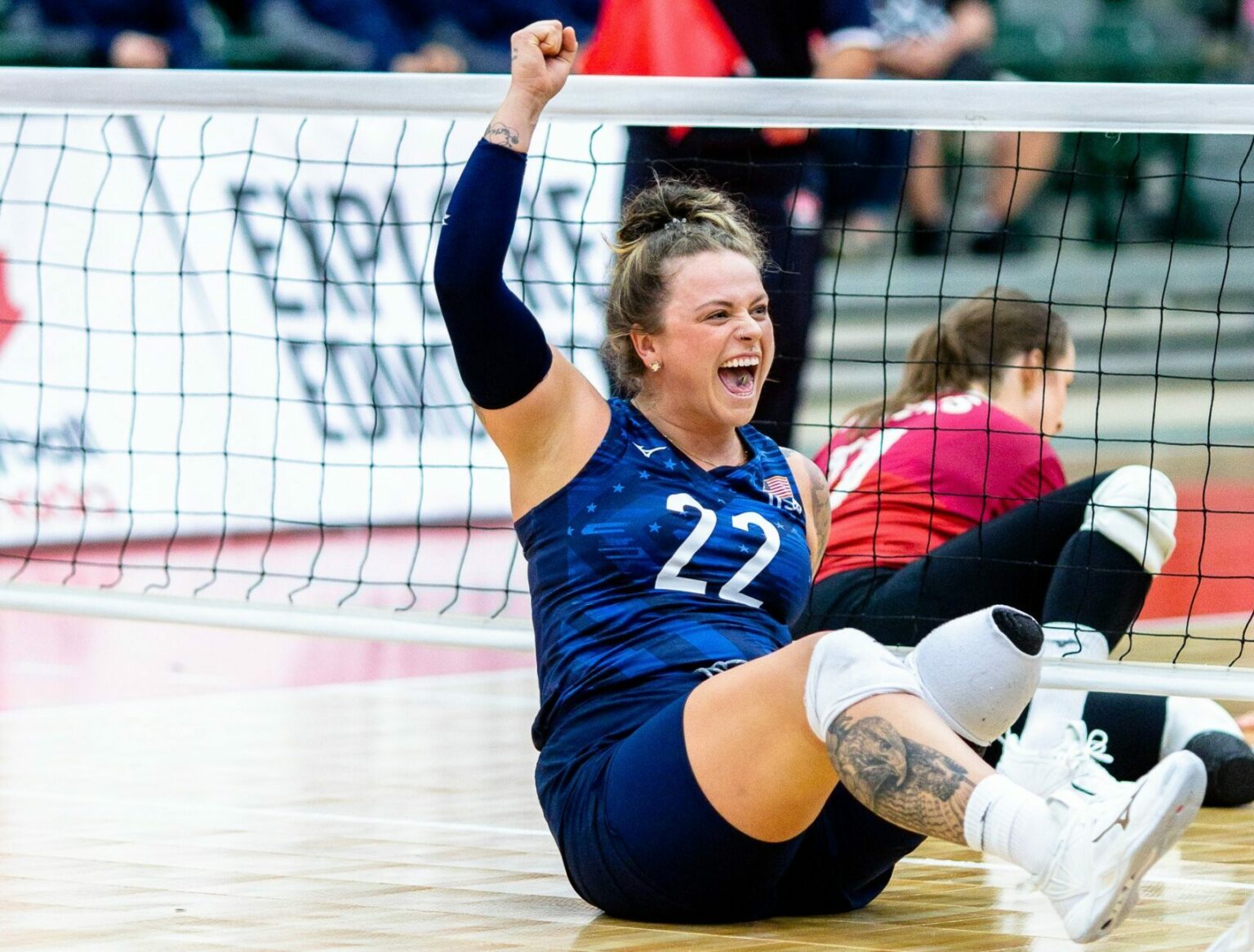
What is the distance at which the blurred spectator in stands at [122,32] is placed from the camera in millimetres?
8492

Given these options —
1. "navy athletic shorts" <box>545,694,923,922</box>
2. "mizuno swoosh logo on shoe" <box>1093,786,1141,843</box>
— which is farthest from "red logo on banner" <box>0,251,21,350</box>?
"mizuno swoosh logo on shoe" <box>1093,786,1141,843</box>

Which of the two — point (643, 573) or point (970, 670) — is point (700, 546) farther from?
point (970, 670)

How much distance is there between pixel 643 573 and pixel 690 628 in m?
0.12

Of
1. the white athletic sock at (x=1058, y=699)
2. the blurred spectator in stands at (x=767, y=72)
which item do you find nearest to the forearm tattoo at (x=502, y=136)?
the white athletic sock at (x=1058, y=699)

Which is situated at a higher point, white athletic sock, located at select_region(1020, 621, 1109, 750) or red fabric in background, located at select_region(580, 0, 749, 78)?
red fabric in background, located at select_region(580, 0, 749, 78)

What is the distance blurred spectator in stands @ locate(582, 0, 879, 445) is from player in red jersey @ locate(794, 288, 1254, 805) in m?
0.75

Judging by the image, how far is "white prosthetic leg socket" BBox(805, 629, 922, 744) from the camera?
2.60m

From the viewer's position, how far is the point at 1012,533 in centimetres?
436

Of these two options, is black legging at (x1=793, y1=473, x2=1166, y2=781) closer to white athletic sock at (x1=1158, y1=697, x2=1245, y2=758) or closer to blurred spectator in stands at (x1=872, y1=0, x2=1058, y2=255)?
white athletic sock at (x1=1158, y1=697, x2=1245, y2=758)

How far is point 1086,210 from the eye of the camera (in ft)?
40.3

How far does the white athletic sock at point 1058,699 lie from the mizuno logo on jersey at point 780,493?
37.6 inches

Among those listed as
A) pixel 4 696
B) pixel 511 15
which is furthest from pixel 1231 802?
pixel 511 15

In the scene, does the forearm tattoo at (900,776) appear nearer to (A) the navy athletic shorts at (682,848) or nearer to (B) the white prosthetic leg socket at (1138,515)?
(A) the navy athletic shorts at (682,848)

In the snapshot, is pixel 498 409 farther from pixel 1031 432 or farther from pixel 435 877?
pixel 1031 432
